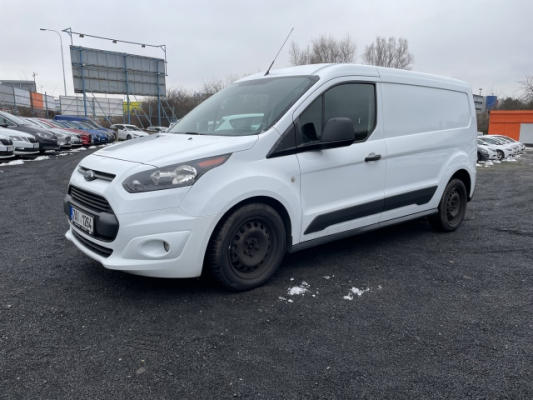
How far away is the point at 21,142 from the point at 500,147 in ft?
78.4

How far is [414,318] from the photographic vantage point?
3.05 meters

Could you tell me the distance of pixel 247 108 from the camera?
12.8 ft

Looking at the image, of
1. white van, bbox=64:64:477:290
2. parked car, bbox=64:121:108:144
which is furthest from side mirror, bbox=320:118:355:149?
parked car, bbox=64:121:108:144

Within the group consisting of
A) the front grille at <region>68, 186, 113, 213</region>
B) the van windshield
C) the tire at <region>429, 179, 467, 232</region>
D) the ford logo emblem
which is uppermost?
the van windshield

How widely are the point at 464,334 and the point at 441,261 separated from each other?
1.57 meters

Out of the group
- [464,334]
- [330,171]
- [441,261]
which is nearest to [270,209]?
[330,171]

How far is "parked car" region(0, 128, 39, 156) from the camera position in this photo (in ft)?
42.8

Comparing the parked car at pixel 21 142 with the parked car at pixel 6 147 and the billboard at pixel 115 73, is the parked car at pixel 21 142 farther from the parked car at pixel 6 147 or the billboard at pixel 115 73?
the billboard at pixel 115 73

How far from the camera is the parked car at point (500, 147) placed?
2362 centimetres

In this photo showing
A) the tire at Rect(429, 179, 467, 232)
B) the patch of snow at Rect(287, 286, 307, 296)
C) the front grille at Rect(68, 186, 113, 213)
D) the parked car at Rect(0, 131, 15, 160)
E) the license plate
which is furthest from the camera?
the parked car at Rect(0, 131, 15, 160)

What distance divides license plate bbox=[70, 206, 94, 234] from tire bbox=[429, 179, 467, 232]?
3970 millimetres

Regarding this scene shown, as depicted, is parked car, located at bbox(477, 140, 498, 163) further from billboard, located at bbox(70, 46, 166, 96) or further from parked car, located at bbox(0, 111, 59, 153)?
billboard, located at bbox(70, 46, 166, 96)

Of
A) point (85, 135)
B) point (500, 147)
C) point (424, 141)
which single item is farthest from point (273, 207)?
point (500, 147)

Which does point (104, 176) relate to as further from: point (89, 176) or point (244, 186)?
point (244, 186)
